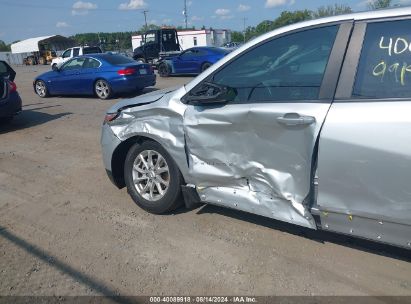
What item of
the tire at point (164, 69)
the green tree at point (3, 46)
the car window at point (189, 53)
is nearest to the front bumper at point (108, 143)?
the car window at point (189, 53)

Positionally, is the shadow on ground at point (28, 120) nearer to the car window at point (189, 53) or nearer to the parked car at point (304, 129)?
the parked car at point (304, 129)

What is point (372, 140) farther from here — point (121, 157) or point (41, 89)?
point (41, 89)

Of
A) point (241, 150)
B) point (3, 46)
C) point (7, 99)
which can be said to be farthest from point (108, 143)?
point (3, 46)

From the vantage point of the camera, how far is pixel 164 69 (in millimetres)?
18719

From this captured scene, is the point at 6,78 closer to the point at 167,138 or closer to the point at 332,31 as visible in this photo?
the point at 167,138

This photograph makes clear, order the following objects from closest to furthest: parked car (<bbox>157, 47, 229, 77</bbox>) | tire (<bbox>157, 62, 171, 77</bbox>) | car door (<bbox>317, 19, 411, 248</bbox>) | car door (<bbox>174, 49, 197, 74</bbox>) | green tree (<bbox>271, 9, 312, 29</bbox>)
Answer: car door (<bbox>317, 19, 411, 248</bbox>) < green tree (<bbox>271, 9, 312, 29</bbox>) < parked car (<bbox>157, 47, 229, 77</bbox>) < car door (<bbox>174, 49, 197, 74</bbox>) < tire (<bbox>157, 62, 171, 77</bbox>)

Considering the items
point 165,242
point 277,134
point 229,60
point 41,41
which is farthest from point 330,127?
point 41,41

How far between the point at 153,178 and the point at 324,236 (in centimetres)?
168

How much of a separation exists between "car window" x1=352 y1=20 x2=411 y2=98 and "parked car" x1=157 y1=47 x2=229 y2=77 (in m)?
14.4

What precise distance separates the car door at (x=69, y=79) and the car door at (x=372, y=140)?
11.1m

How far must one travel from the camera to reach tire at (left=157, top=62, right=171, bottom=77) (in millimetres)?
18520

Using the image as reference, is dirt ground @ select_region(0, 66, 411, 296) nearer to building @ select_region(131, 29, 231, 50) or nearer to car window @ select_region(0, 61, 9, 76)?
car window @ select_region(0, 61, 9, 76)

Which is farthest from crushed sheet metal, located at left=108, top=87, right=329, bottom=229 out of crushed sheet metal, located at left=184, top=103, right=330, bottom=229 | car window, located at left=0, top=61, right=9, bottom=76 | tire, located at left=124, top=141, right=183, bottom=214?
car window, located at left=0, top=61, right=9, bottom=76

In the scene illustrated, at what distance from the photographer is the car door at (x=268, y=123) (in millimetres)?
2803
